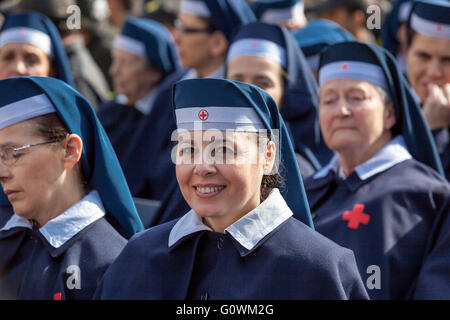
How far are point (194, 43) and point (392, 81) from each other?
2.33m

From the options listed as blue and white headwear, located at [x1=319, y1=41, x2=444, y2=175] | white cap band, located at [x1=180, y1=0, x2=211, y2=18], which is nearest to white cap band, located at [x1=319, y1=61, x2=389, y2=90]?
blue and white headwear, located at [x1=319, y1=41, x2=444, y2=175]

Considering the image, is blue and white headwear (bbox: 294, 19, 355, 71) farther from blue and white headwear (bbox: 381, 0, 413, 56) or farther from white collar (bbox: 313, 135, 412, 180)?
white collar (bbox: 313, 135, 412, 180)

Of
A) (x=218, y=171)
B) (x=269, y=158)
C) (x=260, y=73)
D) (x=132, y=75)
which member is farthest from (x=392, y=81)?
(x=132, y=75)

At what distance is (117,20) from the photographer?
34.3 ft

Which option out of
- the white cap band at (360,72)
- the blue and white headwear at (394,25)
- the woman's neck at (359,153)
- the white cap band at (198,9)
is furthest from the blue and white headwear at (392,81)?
the blue and white headwear at (394,25)

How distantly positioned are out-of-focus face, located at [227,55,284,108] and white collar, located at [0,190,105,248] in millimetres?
2048

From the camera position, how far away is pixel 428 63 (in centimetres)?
622

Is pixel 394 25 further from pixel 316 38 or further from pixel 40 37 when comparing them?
pixel 40 37

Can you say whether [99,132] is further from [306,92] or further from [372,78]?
[306,92]

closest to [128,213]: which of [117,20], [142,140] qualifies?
[142,140]

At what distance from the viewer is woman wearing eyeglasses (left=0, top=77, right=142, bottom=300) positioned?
3.99 metres

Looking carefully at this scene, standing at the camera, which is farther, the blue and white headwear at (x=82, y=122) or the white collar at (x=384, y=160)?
the white collar at (x=384, y=160)

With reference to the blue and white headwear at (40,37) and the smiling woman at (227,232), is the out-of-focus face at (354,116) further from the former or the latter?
the blue and white headwear at (40,37)

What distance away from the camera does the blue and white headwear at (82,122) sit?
13.5 ft
